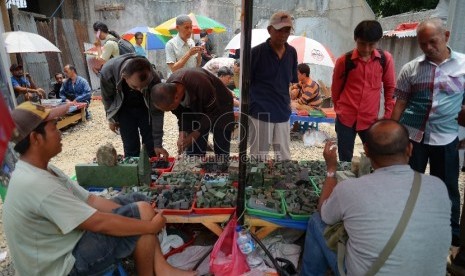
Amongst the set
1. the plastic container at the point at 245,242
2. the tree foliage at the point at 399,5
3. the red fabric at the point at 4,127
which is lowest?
the plastic container at the point at 245,242

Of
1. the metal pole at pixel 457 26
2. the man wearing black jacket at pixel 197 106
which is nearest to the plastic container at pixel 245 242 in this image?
the man wearing black jacket at pixel 197 106

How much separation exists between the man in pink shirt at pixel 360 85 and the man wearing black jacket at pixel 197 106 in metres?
1.30

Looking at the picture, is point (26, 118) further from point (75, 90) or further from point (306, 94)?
point (75, 90)

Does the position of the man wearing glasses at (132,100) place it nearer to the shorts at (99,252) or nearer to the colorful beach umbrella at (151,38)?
the shorts at (99,252)

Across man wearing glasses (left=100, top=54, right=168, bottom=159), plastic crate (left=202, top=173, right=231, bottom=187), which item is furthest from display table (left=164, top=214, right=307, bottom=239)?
→ man wearing glasses (left=100, top=54, right=168, bottom=159)

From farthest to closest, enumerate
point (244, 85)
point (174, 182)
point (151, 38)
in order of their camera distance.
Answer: point (151, 38) < point (174, 182) < point (244, 85)

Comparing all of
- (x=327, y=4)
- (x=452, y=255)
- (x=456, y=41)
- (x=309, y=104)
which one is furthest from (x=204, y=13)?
(x=452, y=255)

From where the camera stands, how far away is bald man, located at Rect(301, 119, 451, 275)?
1.69 meters

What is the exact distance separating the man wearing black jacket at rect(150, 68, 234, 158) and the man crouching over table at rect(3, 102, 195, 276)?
1231mm

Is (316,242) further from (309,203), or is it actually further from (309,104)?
(309,104)

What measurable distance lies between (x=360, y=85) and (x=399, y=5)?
13.1 m

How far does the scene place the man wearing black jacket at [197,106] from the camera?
3170 mm

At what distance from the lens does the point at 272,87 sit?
3814 mm

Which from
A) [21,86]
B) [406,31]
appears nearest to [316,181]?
[406,31]
